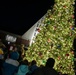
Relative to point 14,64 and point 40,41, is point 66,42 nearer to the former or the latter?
point 40,41

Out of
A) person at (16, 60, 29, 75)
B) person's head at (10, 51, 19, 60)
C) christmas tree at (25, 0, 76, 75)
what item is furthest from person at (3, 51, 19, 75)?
christmas tree at (25, 0, 76, 75)

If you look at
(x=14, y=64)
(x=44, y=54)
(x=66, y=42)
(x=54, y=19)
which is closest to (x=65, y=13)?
(x=54, y=19)

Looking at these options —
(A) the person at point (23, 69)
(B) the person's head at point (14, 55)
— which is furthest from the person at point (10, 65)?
(A) the person at point (23, 69)

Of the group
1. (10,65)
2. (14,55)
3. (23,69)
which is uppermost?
(14,55)

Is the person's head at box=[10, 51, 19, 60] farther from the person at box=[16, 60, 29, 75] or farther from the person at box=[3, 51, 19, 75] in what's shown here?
the person at box=[16, 60, 29, 75]

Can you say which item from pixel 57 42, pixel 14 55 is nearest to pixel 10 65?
pixel 14 55

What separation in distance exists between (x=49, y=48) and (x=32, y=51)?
3.16 feet

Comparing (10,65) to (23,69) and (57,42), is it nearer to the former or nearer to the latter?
(23,69)

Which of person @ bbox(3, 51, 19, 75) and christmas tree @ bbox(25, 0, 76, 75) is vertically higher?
christmas tree @ bbox(25, 0, 76, 75)

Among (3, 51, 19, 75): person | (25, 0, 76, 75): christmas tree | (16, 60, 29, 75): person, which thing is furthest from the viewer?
(25, 0, 76, 75): christmas tree

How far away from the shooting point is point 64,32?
13.5m

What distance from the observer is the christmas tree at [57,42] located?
13258mm

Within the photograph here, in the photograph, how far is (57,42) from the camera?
13445mm

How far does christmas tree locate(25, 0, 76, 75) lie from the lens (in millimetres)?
13258
